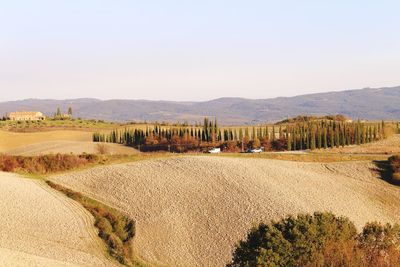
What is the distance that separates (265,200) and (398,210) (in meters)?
13.8

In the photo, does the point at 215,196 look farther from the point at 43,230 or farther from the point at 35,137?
the point at 35,137

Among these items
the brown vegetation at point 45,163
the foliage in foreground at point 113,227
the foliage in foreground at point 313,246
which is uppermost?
the brown vegetation at point 45,163

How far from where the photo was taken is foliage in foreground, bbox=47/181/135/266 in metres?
46.4

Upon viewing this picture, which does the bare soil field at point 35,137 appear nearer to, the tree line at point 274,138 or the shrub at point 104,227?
the tree line at point 274,138

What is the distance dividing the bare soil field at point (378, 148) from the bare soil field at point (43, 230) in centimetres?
4583

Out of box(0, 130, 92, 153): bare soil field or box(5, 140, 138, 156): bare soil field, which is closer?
box(5, 140, 138, 156): bare soil field

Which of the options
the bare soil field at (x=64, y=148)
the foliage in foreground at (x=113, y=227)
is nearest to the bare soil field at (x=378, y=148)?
the bare soil field at (x=64, y=148)

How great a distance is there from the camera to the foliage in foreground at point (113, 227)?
46.4 metres

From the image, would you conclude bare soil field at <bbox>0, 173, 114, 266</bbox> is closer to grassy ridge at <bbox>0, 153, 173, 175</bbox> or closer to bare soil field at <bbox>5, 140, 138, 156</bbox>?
grassy ridge at <bbox>0, 153, 173, 175</bbox>

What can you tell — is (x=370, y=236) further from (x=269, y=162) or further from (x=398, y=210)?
(x=269, y=162)

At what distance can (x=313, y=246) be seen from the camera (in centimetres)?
3503

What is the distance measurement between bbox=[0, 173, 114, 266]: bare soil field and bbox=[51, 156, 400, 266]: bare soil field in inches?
159

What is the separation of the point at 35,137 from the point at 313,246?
106536 mm

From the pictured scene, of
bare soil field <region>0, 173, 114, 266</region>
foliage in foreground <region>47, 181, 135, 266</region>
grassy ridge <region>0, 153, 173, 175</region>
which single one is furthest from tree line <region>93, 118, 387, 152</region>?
bare soil field <region>0, 173, 114, 266</region>
